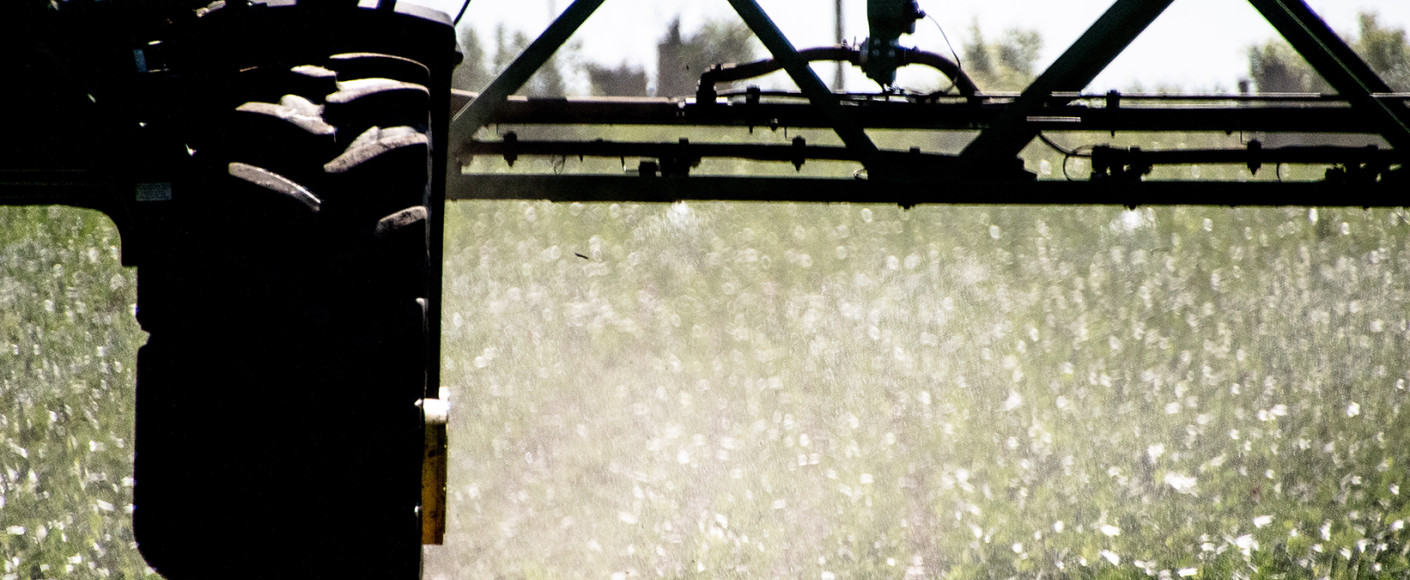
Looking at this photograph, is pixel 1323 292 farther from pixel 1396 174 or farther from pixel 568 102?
pixel 568 102

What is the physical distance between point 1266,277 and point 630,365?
707cm

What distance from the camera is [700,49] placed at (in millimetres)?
22938

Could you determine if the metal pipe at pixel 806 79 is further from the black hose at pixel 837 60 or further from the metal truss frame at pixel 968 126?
the black hose at pixel 837 60

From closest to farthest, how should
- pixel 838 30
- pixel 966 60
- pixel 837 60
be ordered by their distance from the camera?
pixel 837 60 < pixel 838 30 < pixel 966 60

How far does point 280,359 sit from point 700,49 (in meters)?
21.1

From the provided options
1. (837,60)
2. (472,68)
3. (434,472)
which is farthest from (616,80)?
(434,472)

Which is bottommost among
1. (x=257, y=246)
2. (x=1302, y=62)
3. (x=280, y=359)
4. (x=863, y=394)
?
(x=280, y=359)

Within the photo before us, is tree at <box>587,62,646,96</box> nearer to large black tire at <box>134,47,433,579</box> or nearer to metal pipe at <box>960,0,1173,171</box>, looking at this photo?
metal pipe at <box>960,0,1173,171</box>

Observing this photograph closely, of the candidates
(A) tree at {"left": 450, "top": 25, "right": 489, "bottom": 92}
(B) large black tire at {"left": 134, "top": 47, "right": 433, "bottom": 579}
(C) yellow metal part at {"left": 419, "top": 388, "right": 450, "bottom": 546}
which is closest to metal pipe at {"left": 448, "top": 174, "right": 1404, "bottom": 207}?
(C) yellow metal part at {"left": 419, "top": 388, "right": 450, "bottom": 546}

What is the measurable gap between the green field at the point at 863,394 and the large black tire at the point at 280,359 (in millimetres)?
6982

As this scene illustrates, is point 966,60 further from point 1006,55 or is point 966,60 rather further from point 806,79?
point 806,79

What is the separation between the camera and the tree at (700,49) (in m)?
22.0

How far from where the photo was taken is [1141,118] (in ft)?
15.1

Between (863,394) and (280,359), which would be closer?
(280,359)
